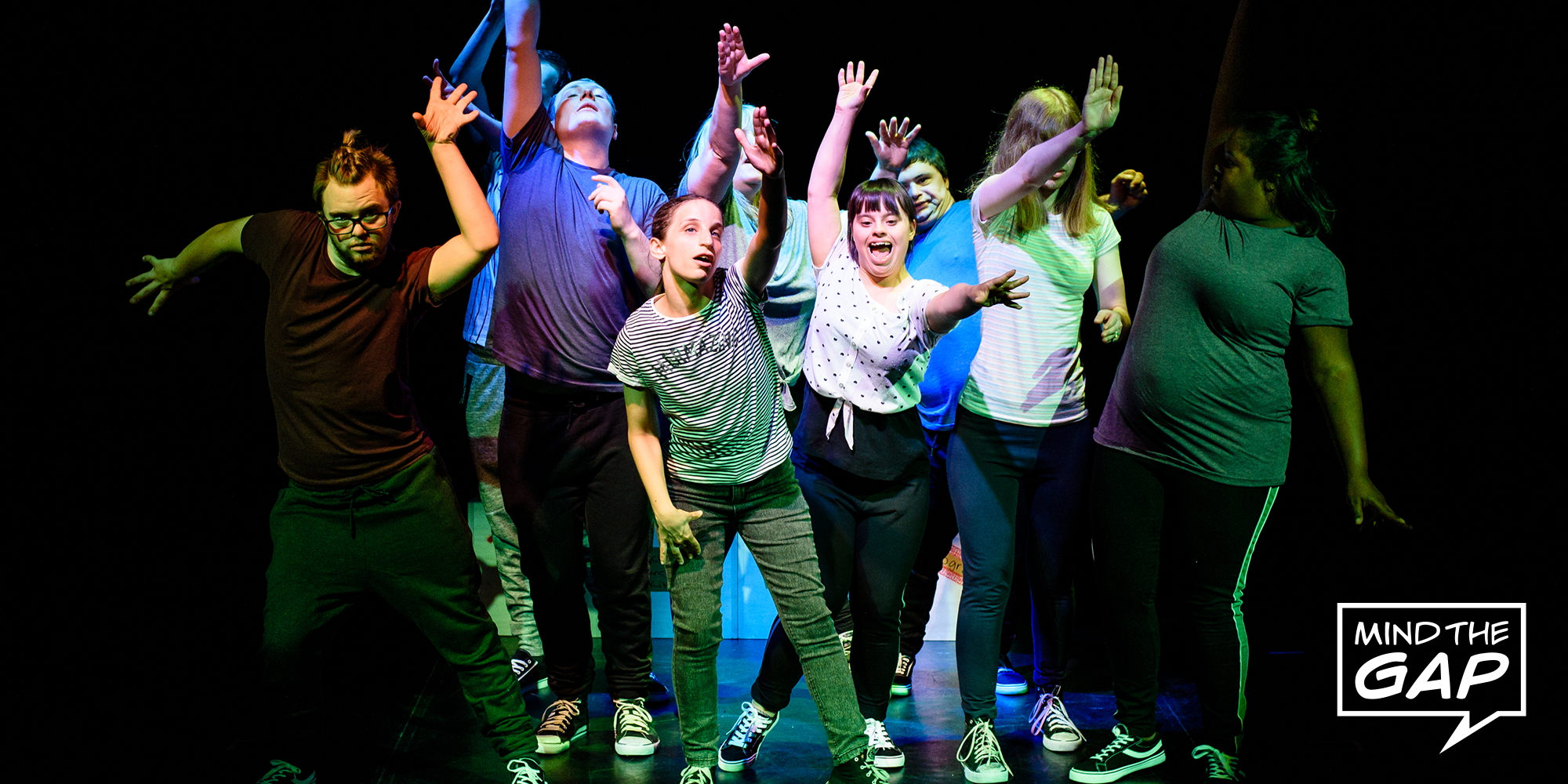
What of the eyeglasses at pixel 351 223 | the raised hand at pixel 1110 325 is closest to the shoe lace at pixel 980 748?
the raised hand at pixel 1110 325

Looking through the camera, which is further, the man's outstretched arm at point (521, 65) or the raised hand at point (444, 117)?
the man's outstretched arm at point (521, 65)

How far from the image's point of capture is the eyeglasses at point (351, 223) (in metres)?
2.45

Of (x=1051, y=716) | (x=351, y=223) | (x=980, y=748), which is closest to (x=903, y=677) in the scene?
(x=1051, y=716)

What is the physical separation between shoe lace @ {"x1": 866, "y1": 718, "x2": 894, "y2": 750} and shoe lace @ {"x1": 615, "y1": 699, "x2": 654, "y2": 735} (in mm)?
634

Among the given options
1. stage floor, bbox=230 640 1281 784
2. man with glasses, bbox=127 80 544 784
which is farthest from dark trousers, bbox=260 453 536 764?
stage floor, bbox=230 640 1281 784

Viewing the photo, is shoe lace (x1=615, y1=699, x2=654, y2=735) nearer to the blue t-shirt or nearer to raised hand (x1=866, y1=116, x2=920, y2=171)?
the blue t-shirt

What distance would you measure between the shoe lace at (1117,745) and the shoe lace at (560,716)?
1467mm

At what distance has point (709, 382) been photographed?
247 centimetres

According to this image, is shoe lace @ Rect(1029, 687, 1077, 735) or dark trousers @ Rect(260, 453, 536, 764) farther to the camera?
shoe lace @ Rect(1029, 687, 1077, 735)

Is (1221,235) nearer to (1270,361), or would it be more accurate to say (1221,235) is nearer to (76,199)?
(1270,361)

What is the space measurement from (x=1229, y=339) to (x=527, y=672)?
2.44m

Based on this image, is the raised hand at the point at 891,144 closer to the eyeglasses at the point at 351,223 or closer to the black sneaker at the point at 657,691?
the eyeglasses at the point at 351,223

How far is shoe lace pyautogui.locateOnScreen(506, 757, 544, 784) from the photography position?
2580 millimetres

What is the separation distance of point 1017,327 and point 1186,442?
1.86 ft
